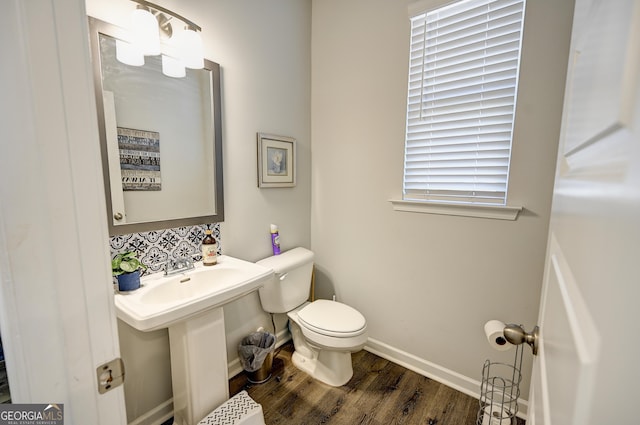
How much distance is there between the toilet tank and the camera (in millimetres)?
1817

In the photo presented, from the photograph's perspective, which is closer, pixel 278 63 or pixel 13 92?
pixel 13 92

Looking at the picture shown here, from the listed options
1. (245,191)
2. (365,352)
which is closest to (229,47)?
(245,191)

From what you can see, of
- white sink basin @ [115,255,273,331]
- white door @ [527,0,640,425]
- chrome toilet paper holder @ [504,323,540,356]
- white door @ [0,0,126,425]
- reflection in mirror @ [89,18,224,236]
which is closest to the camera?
white door @ [527,0,640,425]

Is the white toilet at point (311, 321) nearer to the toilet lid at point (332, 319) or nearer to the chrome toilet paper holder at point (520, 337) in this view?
the toilet lid at point (332, 319)

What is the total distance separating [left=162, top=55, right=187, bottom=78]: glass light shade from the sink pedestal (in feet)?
3.91

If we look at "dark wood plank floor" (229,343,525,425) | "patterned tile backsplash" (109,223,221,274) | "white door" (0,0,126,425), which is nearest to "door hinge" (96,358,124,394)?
"white door" (0,0,126,425)

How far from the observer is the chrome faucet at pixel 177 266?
1393 millimetres

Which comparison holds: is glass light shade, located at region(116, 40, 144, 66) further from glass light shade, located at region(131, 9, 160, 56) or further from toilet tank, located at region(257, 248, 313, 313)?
toilet tank, located at region(257, 248, 313, 313)

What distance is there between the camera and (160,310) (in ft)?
3.40

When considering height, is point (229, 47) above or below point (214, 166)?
above

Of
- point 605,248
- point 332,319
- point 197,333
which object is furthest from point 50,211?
point 332,319

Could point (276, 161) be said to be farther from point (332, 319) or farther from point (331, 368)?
point (331, 368)

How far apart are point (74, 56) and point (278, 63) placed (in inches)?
67.6

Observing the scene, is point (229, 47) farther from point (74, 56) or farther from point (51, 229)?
point (51, 229)
